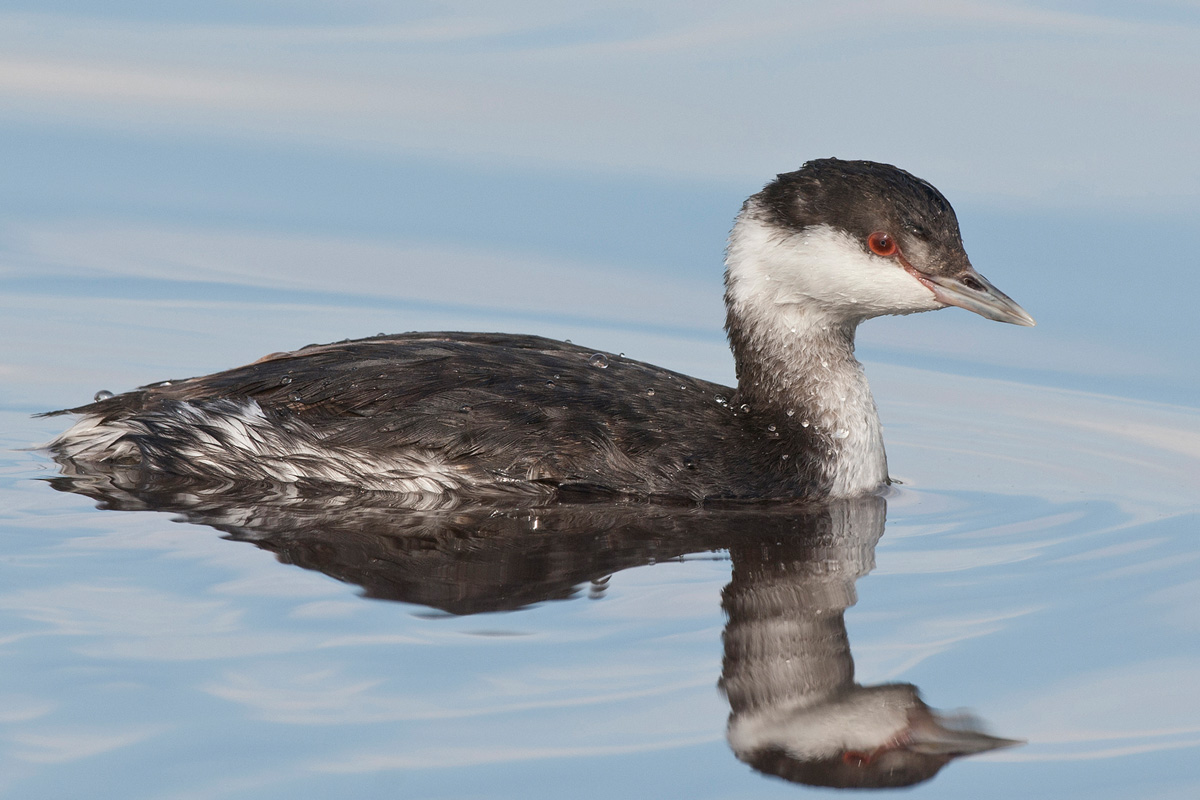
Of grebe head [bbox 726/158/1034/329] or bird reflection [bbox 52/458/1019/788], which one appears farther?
grebe head [bbox 726/158/1034/329]

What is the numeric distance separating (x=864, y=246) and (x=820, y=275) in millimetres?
243

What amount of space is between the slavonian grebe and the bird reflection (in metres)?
0.14

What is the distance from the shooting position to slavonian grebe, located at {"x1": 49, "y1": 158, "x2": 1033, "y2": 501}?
8305 millimetres

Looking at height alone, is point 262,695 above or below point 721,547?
below

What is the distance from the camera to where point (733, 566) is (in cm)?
769

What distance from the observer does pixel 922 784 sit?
231 inches

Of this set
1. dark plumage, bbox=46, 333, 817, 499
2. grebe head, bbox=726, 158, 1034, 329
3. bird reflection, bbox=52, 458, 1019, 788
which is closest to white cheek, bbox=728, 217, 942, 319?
grebe head, bbox=726, 158, 1034, 329

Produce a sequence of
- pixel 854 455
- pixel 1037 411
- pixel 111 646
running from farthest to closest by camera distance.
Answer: pixel 1037 411
pixel 854 455
pixel 111 646

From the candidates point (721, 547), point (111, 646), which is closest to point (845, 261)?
point (721, 547)

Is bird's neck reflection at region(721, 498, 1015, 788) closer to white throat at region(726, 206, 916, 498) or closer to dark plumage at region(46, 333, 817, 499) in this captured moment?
dark plumage at region(46, 333, 817, 499)

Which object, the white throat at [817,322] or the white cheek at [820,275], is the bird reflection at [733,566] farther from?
the white cheek at [820,275]

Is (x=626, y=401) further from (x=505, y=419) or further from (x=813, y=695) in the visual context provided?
(x=813, y=695)

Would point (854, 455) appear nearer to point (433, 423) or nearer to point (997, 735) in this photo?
point (433, 423)

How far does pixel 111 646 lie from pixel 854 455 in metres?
3.79
